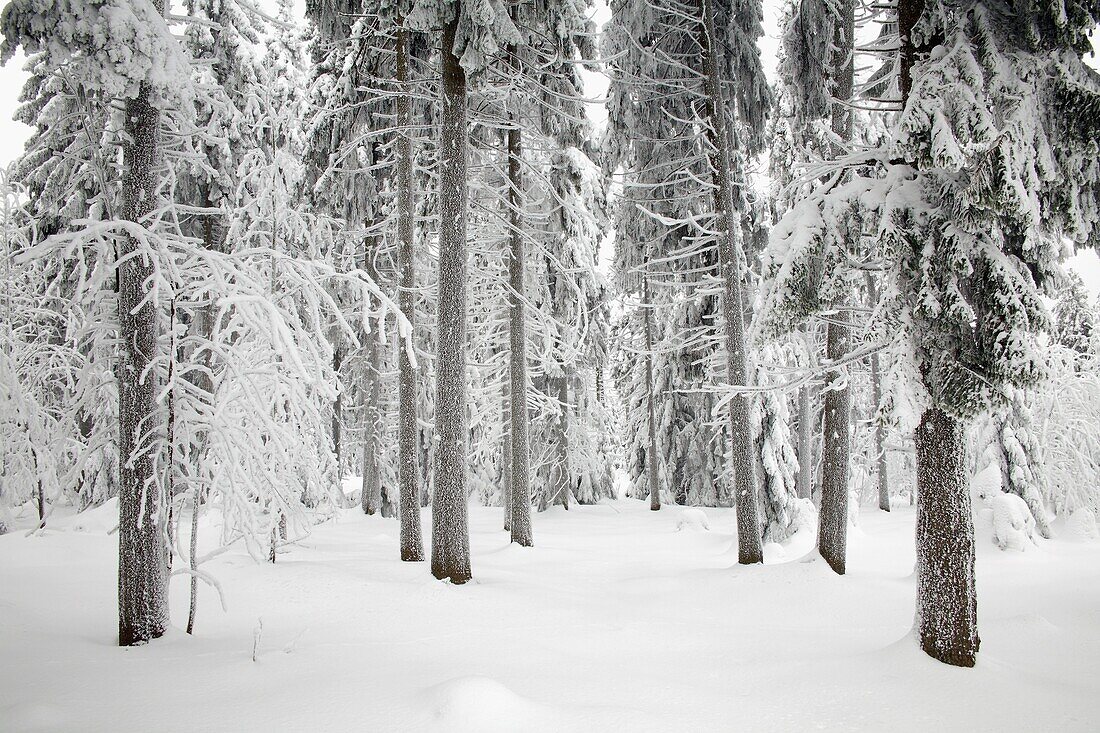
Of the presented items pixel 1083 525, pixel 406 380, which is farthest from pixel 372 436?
pixel 1083 525

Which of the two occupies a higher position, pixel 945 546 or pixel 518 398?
pixel 518 398

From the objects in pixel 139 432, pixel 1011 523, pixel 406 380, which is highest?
pixel 406 380

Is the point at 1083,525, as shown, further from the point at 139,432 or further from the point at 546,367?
the point at 139,432

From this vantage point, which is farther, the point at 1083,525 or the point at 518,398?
the point at 1083,525

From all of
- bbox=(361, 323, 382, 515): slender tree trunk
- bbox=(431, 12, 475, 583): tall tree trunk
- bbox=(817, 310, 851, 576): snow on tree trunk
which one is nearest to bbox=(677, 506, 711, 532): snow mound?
bbox=(817, 310, 851, 576): snow on tree trunk

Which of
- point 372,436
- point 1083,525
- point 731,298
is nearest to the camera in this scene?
point 731,298

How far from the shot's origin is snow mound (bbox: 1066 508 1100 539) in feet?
47.8

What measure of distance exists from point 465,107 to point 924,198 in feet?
21.5

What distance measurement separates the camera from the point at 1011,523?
42.1 ft

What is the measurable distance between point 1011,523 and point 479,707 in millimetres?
13160

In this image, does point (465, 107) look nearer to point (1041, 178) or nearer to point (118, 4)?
point (118, 4)

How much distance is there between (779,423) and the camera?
49.3 feet

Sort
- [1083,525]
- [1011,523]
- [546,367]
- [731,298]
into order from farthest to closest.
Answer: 1. [546,367]
2. [1083,525]
3. [1011,523]
4. [731,298]

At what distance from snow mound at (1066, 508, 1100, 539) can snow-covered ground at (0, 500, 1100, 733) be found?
154 inches
